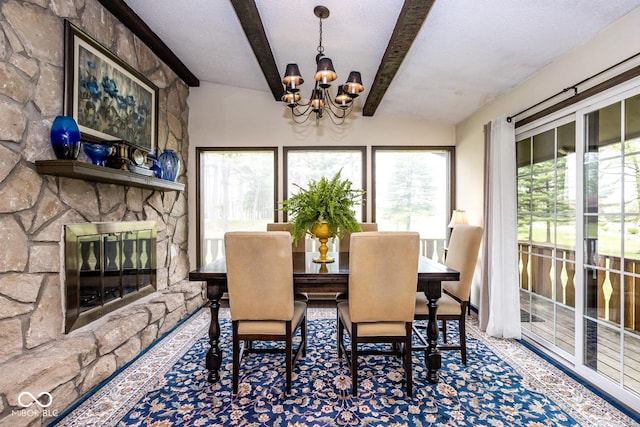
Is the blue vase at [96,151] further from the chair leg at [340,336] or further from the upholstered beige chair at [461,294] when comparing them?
the upholstered beige chair at [461,294]

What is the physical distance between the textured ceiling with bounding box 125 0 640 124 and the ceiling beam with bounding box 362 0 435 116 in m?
0.12

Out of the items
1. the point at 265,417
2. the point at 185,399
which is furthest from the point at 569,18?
the point at 185,399

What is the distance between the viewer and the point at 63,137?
2.16m

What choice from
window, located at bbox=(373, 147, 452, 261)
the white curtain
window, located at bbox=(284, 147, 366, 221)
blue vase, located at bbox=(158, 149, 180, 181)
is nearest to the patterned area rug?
the white curtain

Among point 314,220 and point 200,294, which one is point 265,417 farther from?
point 200,294

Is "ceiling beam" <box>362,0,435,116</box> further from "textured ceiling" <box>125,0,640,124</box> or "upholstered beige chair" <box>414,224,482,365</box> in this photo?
"upholstered beige chair" <box>414,224,482,365</box>

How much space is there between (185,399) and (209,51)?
10.9 feet

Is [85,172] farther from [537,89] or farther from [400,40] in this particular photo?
[537,89]

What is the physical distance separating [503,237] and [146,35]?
13.0ft

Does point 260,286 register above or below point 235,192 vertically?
below

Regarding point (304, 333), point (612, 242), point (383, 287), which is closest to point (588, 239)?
point (612, 242)

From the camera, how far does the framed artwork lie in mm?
2424

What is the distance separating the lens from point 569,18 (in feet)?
6.89

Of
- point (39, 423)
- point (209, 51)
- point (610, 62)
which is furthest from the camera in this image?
point (209, 51)
